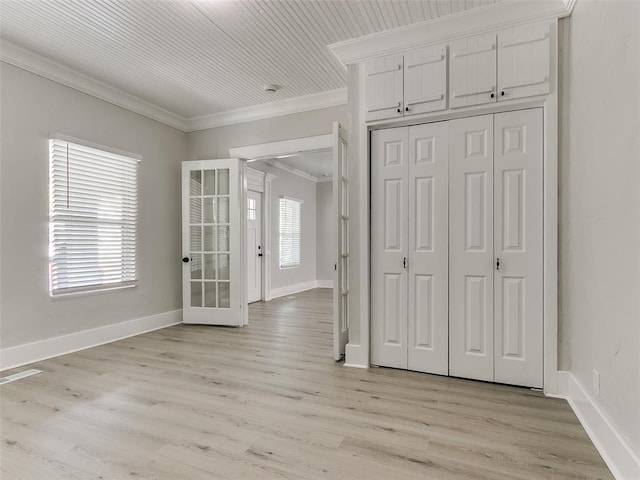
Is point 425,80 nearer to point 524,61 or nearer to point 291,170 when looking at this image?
point 524,61

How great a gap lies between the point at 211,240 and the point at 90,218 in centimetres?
142

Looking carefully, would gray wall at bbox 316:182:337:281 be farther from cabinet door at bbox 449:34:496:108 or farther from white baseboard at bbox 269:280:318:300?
cabinet door at bbox 449:34:496:108

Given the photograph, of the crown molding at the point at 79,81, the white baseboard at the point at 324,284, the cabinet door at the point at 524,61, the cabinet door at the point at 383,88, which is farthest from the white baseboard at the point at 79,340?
the white baseboard at the point at 324,284

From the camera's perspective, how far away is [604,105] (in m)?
1.85

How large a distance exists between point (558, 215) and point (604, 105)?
842 mm

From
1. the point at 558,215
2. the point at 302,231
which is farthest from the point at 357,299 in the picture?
the point at 302,231

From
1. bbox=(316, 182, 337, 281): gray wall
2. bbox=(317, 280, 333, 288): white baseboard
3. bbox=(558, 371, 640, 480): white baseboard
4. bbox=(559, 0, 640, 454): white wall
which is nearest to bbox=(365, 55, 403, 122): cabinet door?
bbox=(559, 0, 640, 454): white wall

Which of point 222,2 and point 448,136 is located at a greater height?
point 222,2

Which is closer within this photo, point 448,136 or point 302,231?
point 448,136

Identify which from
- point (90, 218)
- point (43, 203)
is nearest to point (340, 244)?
point (90, 218)

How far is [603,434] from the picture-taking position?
177cm

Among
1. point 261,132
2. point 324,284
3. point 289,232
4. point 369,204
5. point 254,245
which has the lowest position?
point 324,284

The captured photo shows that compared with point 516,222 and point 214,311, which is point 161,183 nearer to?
point 214,311

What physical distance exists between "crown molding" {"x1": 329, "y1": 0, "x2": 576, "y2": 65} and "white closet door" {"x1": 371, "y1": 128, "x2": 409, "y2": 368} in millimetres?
680
